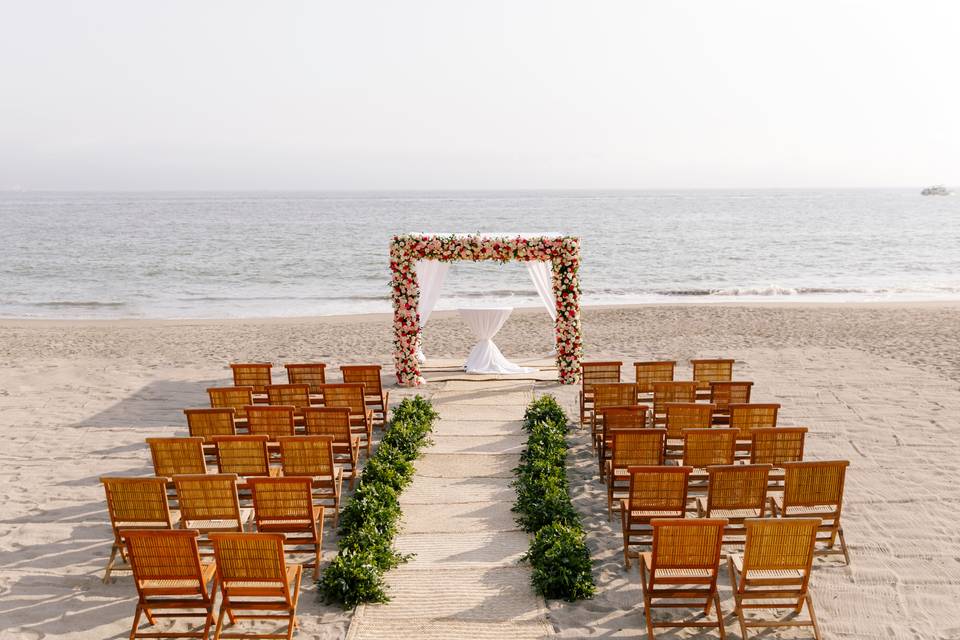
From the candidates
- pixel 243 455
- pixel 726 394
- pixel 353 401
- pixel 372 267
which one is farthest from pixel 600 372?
pixel 372 267

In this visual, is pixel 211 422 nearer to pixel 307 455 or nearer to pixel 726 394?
pixel 307 455

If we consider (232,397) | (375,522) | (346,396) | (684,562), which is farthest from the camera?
(232,397)

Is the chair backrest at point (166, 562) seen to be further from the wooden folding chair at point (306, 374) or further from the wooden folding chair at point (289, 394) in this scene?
the wooden folding chair at point (306, 374)

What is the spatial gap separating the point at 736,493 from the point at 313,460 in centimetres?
372

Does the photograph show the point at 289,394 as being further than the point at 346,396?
Yes

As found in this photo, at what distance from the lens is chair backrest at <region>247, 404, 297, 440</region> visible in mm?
8305

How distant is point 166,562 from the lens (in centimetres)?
533

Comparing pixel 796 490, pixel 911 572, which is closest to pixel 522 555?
pixel 796 490

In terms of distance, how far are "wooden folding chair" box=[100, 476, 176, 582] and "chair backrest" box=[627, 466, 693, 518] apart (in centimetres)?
369

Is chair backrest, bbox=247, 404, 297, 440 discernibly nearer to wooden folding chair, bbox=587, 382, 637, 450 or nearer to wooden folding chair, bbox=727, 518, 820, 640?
wooden folding chair, bbox=587, 382, 637, 450

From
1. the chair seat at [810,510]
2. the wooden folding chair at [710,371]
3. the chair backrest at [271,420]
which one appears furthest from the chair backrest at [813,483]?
the chair backrest at [271,420]

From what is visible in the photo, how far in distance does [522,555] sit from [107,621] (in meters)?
3.23

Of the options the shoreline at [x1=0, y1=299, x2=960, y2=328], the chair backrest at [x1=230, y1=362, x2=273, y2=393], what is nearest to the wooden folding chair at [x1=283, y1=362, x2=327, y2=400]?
the chair backrest at [x1=230, y1=362, x2=273, y2=393]

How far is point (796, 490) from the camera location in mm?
6422
